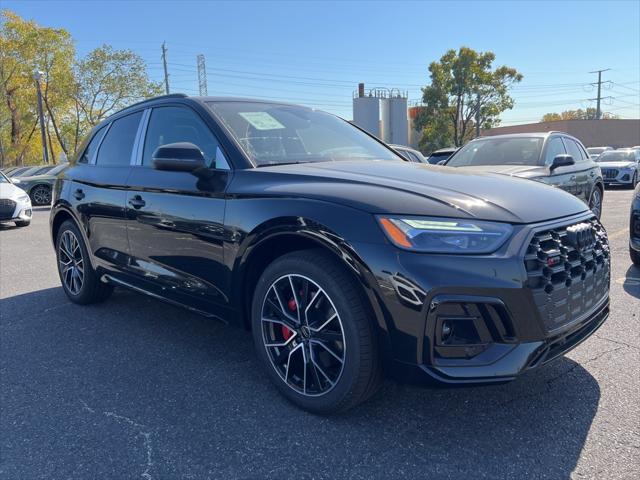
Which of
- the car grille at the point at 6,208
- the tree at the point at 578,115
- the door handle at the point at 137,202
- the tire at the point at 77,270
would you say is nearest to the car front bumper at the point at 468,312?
the door handle at the point at 137,202

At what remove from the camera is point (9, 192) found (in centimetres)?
1070

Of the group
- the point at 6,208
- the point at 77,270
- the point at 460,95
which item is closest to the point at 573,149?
the point at 77,270

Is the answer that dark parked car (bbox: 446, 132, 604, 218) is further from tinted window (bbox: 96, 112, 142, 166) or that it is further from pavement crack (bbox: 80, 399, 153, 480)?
pavement crack (bbox: 80, 399, 153, 480)

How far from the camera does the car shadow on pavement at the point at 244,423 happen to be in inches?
86.3

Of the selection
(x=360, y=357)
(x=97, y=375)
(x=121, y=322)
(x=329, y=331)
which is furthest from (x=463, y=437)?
(x=121, y=322)

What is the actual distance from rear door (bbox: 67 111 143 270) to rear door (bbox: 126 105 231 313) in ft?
0.60

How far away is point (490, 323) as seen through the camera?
2107mm

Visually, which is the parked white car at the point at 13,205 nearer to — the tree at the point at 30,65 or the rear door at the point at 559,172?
the rear door at the point at 559,172

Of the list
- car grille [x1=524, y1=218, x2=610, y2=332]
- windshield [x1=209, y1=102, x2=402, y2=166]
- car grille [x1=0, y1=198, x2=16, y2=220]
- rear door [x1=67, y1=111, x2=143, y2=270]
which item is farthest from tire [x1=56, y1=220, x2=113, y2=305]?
car grille [x1=0, y1=198, x2=16, y2=220]

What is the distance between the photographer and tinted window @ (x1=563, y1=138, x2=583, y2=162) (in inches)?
308

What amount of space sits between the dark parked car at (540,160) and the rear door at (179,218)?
14.3 feet

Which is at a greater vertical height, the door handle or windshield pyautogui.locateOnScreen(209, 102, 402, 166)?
windshield pyautogui.locateOnScreen(209, 102, 402, 166)

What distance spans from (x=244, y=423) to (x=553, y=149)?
6463 millimetres

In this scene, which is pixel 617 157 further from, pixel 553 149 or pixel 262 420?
pixel 262 420
